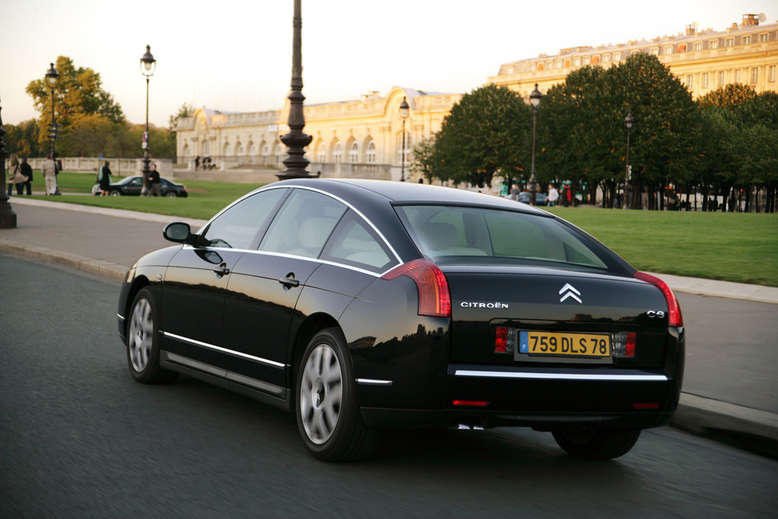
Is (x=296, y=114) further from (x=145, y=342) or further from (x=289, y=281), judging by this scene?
(x=289, y=281)

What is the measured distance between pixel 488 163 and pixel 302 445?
75791mm

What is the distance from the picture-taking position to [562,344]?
4723mm

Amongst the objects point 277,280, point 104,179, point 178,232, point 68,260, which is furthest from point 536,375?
point 104,179

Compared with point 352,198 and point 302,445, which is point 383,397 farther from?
point 352,198

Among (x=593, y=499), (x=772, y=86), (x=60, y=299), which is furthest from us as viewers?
(x=772, y=86)

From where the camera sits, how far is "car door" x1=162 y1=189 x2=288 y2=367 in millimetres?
6051

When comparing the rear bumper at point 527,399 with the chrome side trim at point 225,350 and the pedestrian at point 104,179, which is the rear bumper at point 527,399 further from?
the pedestrian at point 104,179

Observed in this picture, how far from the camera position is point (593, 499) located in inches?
183

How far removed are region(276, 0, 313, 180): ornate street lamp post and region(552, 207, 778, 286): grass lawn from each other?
571 centimetres

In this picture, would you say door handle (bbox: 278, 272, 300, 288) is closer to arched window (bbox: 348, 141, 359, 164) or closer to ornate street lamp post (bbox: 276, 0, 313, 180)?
ornate street lamp post (bbox: 276, 0, 313, 180)

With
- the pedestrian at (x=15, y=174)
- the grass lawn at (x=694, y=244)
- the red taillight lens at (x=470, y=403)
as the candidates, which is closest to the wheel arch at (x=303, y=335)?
the red taillight lens at (x=470, y=403)

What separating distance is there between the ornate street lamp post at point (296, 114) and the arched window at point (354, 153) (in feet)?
394

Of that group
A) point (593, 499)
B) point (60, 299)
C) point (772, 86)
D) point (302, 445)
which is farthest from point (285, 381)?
point (772, 86)

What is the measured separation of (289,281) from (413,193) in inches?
34.1
